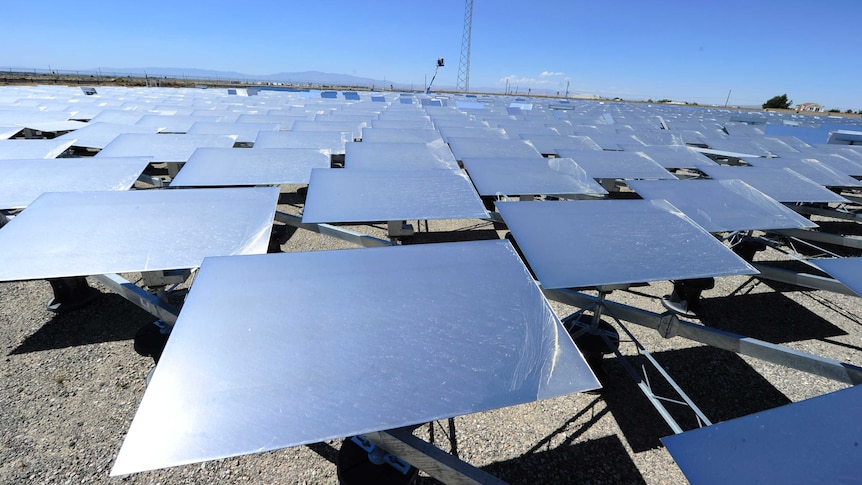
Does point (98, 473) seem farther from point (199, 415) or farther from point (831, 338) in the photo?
point (831, 338)

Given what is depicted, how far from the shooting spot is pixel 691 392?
3613mm

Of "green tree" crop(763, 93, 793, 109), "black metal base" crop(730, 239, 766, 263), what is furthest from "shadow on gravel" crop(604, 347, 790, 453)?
"green tree" crop(763, 93, 793, 109)

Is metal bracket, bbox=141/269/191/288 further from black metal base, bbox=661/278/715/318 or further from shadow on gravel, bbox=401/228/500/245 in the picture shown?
black metal base, bbox=661/278/715/318

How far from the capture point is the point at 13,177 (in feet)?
12.0

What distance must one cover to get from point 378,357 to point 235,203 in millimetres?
2083

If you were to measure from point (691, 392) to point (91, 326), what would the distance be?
670 cm

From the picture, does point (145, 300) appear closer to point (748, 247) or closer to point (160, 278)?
point (160, 278)

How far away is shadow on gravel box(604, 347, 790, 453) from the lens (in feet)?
10.7

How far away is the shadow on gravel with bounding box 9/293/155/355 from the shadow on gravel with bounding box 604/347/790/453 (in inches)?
205

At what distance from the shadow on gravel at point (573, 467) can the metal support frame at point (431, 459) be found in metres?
1.24

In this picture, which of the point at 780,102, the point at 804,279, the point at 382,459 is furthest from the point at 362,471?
the point at 780,102

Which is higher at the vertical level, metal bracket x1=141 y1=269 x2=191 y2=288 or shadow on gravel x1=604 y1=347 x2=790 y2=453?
metal bracket x1=141 y1=269 x2=191 y2=288

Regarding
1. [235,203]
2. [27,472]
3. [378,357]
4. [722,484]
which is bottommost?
[27,472]

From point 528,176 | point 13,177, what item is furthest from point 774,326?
point 13,177
